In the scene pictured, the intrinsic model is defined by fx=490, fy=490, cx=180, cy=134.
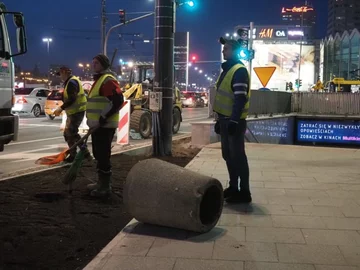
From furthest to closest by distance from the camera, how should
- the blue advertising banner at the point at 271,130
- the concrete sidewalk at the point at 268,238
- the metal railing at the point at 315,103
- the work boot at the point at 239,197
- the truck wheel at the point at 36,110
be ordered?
the truck wheel at the point at 36,110
the metal railing at the point at 315,103
the blue advertising banner at the point at 271,130
the work boot at the point at 239,197
the concrete sidewalk at the point at 268,238

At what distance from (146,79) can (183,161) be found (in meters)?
8.97

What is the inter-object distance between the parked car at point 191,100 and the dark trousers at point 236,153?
3884cm

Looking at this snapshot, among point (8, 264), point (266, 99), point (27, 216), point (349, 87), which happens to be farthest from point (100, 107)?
point (349, 87)

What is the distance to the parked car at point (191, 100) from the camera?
152ft

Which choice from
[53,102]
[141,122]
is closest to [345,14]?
[53,102]

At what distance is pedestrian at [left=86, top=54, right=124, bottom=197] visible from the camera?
20.9 ft

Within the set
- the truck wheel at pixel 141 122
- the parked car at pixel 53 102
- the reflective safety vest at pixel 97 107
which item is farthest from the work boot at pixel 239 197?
the parked car at pixel 53 102

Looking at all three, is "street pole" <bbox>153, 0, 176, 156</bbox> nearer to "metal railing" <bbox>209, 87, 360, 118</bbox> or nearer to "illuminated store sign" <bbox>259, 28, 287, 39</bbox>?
"metal railing" <bbox>209, 87, 360, 118</bbox>

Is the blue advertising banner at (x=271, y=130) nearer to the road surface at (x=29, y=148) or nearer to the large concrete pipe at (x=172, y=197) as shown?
the road surface at (x=29, y=148)

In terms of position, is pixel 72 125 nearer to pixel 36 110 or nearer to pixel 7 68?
pixel 7 68

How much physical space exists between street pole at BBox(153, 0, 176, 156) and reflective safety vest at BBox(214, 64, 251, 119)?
453 cm

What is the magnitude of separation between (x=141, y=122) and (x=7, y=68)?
8.77m

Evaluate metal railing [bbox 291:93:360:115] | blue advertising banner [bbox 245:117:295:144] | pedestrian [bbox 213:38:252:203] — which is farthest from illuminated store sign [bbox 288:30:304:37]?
pedestrian [bbox 213:38:252:203]

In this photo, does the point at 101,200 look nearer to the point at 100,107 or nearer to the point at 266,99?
the point at 100,107
